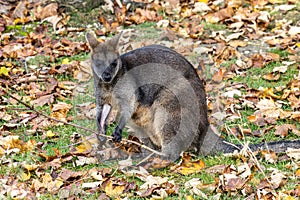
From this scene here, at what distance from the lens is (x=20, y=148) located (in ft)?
17.0

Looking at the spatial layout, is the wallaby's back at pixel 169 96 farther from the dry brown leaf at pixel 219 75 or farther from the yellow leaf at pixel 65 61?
the yellow leaf at pixel 65 61

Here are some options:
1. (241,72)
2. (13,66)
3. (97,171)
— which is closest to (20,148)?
(97,171)

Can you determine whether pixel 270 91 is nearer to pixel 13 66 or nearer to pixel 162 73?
pixel 162 73

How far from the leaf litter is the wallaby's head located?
685 mm

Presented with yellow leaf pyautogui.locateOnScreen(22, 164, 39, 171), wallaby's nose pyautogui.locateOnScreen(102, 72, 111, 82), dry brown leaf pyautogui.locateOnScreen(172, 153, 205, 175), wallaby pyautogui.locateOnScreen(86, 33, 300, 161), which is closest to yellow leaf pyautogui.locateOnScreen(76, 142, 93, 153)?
wallaby pyautogui.locateOnScreen(86, 33, 300, 161)

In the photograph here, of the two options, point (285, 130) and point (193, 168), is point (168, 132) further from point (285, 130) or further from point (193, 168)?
point (285, 130)

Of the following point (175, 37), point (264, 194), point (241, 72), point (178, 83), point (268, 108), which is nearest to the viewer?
point (264, 194)

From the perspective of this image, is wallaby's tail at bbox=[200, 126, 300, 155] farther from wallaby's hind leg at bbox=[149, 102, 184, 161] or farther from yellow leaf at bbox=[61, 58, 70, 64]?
yellow leaf at bbox=[61, 58, 70, 64]

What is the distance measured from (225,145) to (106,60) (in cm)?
130

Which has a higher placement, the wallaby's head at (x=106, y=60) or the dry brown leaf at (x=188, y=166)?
the wallaby's head at (x=106, y=60)

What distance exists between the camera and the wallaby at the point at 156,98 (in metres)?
4.91

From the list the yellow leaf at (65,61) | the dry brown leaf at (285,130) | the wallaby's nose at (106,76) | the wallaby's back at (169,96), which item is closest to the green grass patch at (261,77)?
the dry brown leaf at (285,130)

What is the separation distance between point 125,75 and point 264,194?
72.3 inches

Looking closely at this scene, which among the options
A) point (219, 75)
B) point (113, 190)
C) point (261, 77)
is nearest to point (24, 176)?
point (113, 190)
